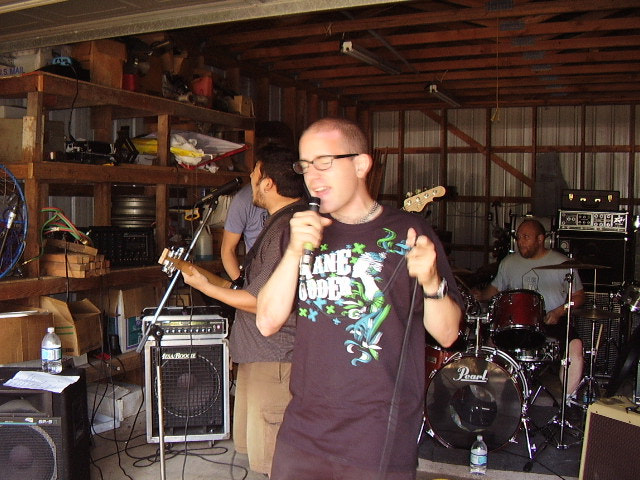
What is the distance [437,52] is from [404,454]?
7.10m

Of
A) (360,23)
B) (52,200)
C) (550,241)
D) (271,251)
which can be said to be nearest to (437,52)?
(360,23)

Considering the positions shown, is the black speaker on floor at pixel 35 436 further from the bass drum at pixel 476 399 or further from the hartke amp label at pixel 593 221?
the hartke amp label at pixel 593 221

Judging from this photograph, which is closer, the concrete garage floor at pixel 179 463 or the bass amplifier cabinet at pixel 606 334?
the concrete garage floor at pixel 179 463

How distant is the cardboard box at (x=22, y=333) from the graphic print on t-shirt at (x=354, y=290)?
2670mm

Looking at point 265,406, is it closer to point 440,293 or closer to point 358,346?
point 358,346

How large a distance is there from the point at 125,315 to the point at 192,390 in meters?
0.94

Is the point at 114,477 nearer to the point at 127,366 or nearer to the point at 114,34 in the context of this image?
the point at 127,366

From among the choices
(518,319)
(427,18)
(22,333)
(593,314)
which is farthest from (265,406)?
(427,18)

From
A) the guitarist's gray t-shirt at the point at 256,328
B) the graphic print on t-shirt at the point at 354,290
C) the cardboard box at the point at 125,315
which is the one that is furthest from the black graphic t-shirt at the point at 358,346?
Result: the cardboard box at the point at 125,315

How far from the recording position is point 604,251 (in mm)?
8734

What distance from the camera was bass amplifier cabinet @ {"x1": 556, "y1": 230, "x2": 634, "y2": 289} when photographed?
865cm

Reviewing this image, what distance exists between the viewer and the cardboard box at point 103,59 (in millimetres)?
5066

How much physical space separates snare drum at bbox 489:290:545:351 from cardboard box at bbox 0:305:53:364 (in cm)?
340

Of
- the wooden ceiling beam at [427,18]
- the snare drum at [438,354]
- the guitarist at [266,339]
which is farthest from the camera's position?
the wooden ceiling beam at [427,18]
